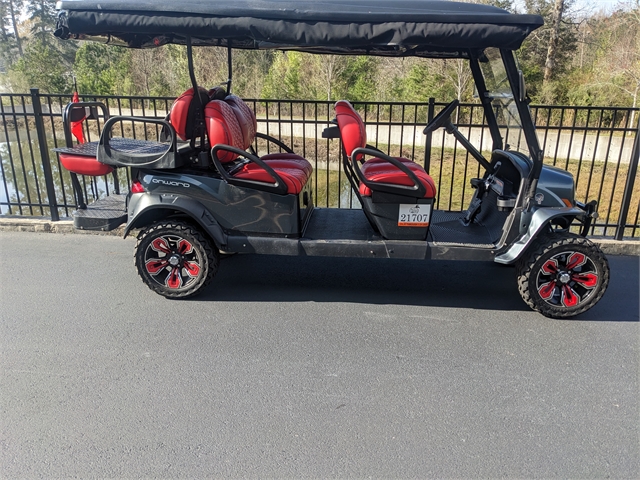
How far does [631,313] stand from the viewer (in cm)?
381

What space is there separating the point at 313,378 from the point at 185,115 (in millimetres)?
2190

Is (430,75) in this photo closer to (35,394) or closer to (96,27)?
(96,27)

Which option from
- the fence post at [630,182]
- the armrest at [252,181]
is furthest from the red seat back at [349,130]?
the fence post at [630,182]

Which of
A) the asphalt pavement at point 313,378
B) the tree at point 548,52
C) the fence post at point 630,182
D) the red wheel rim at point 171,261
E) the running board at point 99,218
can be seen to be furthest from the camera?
the tree at point 548,52

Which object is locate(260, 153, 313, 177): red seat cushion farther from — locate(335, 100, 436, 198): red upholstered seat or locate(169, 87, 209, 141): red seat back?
locate(169, 87, 209, 141): red seat back

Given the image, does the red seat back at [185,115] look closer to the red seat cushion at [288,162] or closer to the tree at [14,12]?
the red seat cushion at [288,162]

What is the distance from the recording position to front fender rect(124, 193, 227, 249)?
3727 mm

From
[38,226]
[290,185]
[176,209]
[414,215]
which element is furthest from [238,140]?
[38,226]

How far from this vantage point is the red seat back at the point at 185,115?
12.1 ft

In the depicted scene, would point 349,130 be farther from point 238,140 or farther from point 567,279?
point 567,279

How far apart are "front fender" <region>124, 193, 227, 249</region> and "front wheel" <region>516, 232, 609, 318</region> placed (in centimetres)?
235

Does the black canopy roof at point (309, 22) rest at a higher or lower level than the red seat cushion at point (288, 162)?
higher

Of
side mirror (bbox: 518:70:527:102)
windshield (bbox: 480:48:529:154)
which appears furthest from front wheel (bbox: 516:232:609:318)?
side mirror (bbox: 518:70:527:102)

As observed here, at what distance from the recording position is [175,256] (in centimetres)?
385
